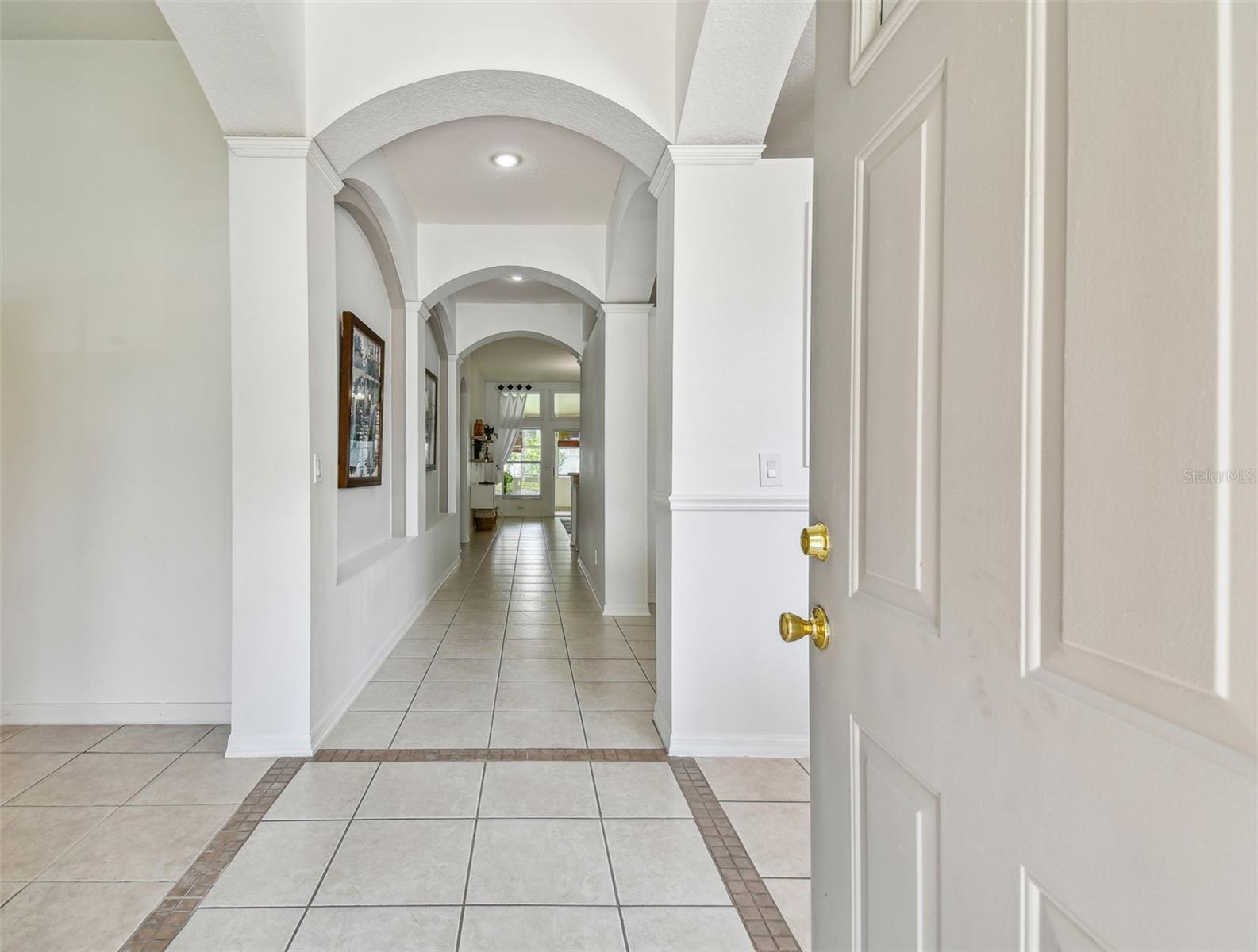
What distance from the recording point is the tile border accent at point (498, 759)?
1673mm

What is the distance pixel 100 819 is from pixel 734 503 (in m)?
2.35

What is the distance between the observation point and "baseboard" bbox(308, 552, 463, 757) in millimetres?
2803

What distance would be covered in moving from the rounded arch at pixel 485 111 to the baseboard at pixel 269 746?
2.29 metres

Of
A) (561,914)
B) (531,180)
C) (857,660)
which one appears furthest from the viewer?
(531,180)

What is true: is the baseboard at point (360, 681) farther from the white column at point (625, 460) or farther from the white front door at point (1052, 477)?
the white front door at point (1052, 477)

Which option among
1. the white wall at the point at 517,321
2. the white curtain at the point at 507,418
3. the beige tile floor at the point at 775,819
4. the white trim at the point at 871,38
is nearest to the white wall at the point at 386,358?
the beige tile floor at the point at 775,819

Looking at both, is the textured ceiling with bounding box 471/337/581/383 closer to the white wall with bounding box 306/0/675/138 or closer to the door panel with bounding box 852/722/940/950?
the white wall with bounding box 306/0/675/138

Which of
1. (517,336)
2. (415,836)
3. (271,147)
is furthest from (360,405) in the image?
(517,336)

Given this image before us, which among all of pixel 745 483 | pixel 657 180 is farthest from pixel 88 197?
pixel 745 483

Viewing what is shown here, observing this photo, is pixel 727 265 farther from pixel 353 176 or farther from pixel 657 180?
pixel 353 176

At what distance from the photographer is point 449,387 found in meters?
7.02

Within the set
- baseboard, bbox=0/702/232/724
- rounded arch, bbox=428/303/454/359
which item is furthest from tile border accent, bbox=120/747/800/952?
rounded arch, bbox=428/303/454/359

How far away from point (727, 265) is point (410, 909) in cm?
234

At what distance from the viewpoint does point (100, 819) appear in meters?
2.20
